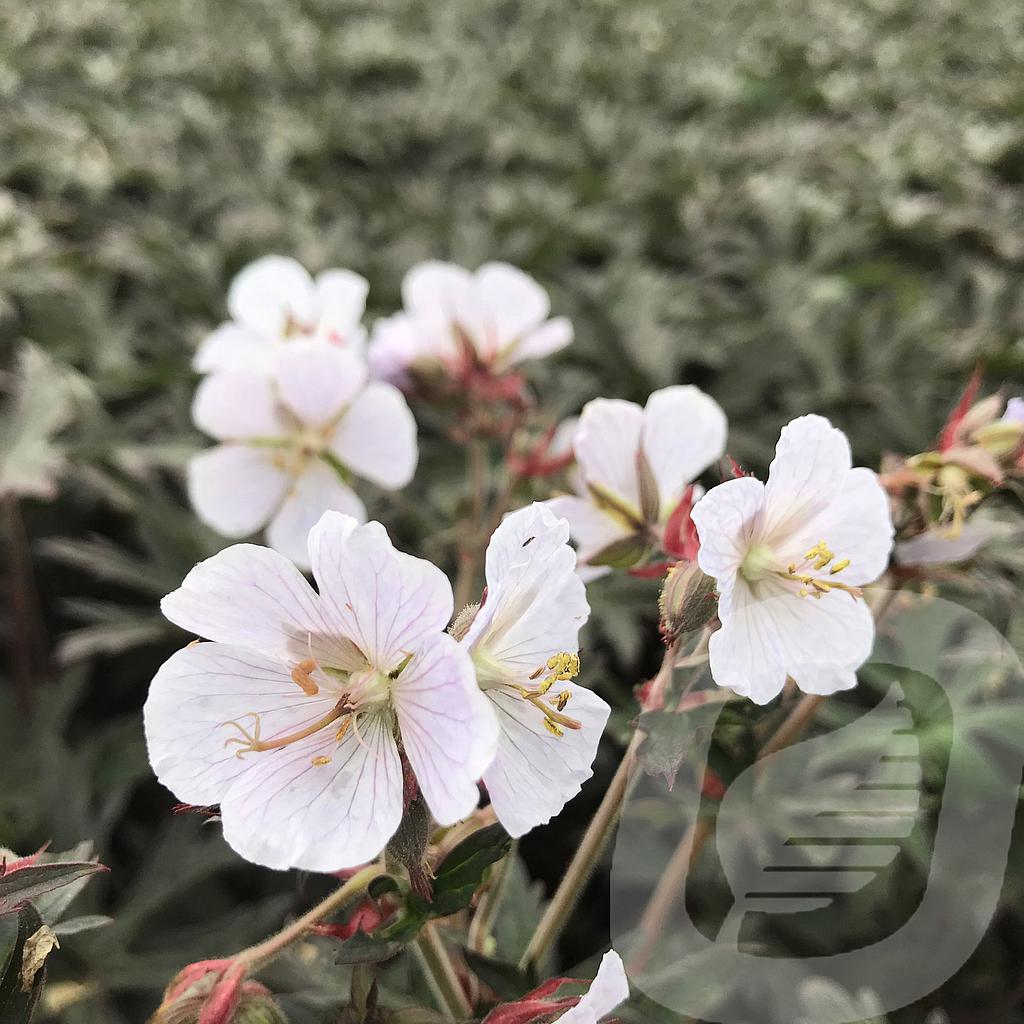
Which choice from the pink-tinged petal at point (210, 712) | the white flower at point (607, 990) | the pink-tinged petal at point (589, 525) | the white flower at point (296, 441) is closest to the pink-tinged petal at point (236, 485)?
the white flower at point (296, 441)

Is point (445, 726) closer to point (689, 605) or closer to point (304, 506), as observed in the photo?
point (689, 605)

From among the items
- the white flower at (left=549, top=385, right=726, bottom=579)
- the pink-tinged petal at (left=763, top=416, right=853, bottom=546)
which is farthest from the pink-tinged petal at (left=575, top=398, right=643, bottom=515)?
the pink-tinged petal at (left=763, top=416, right=853, bottom=546)

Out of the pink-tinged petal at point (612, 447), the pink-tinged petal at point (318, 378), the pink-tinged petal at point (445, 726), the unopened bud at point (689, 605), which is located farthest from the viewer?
the pink-tinged petal at point (318, 378)

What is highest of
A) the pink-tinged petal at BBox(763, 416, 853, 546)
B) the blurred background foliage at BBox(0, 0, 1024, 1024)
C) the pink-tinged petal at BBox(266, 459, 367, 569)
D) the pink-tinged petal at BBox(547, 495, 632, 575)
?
the pink-tinged petal at BBox(763, 416, 853, 546)

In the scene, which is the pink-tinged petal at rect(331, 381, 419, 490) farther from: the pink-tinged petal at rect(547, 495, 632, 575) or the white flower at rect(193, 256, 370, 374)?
the pink-tinged petal at rect(547, 495, 632, 575)

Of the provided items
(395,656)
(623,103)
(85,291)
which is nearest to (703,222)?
(623,103)

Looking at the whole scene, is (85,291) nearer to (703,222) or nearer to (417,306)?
(417,306)

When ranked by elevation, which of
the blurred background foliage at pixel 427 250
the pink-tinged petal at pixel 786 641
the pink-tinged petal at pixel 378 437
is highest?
the pink-tinged petal at pixel 786 641

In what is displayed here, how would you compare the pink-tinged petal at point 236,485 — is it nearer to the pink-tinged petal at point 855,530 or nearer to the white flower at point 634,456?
the white flower at point 634,456
